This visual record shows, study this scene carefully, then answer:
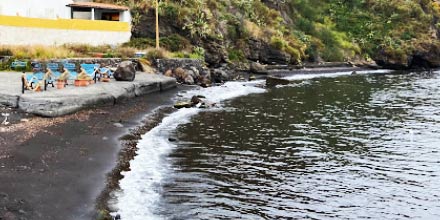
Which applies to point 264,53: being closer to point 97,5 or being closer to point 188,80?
point 97,5

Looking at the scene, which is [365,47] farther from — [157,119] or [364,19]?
[157,119]

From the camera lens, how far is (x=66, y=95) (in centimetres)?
2553

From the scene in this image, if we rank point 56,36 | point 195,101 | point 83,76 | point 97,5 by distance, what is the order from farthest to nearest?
point 97,5, point 56,36, point 195,101, point 83,76

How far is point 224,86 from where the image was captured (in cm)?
4403

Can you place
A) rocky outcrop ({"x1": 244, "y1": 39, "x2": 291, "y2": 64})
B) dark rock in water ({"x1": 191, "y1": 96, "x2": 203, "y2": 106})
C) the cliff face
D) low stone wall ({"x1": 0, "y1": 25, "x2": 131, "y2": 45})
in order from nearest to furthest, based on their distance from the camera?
dark rock in water ({"x1": 191, "y1": 96, "x2": 203, "y2": 106}), low stone wall ({"x1": 0, "y1": 25, "x2": 131, "y2": 45}), the cliff face, rocky outcrop ({"x1": 244, "y1": 39, "x2": 291, "y2": 64})

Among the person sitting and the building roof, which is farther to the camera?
the building roof

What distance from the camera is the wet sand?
39.5 ft

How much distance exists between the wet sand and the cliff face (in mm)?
32947

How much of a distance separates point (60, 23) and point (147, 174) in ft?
110

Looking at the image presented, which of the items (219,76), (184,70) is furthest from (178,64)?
(219,76)

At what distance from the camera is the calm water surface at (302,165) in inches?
528

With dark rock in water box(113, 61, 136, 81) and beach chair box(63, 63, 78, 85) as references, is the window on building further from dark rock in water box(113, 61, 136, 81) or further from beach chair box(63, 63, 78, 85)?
dark rock in water box(113, 61, 136, 81)

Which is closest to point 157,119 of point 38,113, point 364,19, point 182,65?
point 38,113

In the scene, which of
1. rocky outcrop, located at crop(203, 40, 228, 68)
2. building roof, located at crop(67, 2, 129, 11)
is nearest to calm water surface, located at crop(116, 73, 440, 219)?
rocky outcrop, located at crop(203, 40, 228, 68)
